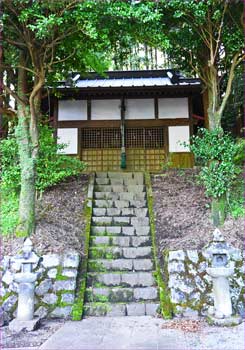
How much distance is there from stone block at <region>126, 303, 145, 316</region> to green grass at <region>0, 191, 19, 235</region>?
2423mm

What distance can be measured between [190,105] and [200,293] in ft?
24.7

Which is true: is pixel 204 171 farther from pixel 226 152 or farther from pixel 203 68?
pixel 203 68

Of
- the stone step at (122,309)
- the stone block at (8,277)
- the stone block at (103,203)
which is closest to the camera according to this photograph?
the stone step at (122,309)

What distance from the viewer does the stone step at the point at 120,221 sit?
6.02 metres

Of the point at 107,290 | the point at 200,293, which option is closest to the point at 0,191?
the point at 107,290

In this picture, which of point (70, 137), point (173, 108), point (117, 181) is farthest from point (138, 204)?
point (173, 108)

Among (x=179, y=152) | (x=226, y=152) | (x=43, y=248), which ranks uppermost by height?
(x=179, y=152)

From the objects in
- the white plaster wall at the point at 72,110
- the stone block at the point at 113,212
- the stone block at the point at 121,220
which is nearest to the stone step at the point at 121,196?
the stone block at the point at 113,212

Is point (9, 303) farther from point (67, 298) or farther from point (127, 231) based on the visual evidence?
point (127, 231)

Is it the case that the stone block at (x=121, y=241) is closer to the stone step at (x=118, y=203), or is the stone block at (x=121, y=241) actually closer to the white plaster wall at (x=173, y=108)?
the stone step at (x=118, y=203)

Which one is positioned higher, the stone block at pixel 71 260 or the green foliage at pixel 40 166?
the green foliage at pixel 40 166

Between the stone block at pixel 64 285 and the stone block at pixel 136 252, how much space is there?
1.04 metres

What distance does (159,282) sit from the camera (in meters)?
4.69

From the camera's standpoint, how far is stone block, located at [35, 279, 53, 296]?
14.9ft
